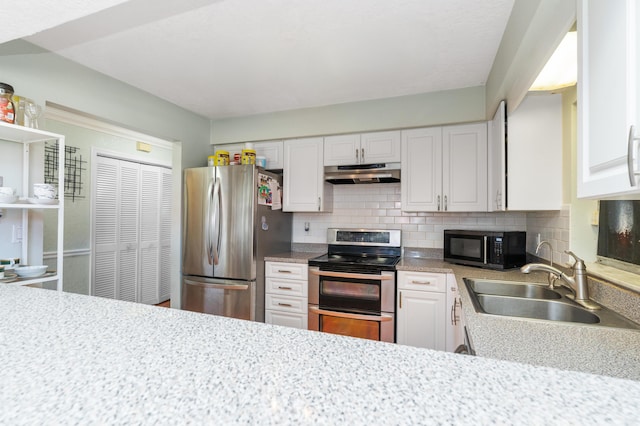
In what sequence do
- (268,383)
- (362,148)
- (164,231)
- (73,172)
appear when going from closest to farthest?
(268,383), (362,148), (73,172), (164,231)

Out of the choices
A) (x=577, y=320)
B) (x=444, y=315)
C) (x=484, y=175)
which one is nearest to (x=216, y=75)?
(x=484, y=175)

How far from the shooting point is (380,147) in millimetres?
3033

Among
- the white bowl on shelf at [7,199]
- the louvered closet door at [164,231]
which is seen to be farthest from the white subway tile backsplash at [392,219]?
the white bowl on shelf at [7,199]

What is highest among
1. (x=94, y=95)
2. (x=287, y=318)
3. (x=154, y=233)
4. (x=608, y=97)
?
(x=94, y=95)

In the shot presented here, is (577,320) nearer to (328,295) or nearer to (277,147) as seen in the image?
(328,295)

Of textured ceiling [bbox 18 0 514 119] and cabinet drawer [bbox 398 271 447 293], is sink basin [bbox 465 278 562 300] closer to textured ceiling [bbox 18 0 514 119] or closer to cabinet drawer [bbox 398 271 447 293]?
cabinet drawer [bbox 398 271 447 293]

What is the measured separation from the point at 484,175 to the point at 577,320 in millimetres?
1501

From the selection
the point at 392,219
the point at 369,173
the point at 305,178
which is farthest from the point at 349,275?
the point at 305,178

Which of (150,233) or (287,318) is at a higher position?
(150,233)

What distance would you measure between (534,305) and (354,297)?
4.63 ft

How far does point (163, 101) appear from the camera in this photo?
3010 mm

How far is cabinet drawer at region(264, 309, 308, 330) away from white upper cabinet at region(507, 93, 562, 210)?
78.0 inches

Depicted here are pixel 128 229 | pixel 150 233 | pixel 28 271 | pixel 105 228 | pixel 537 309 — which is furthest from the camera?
pixel 150 233

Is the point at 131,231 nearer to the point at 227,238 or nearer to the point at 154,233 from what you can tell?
the point at 154,233
